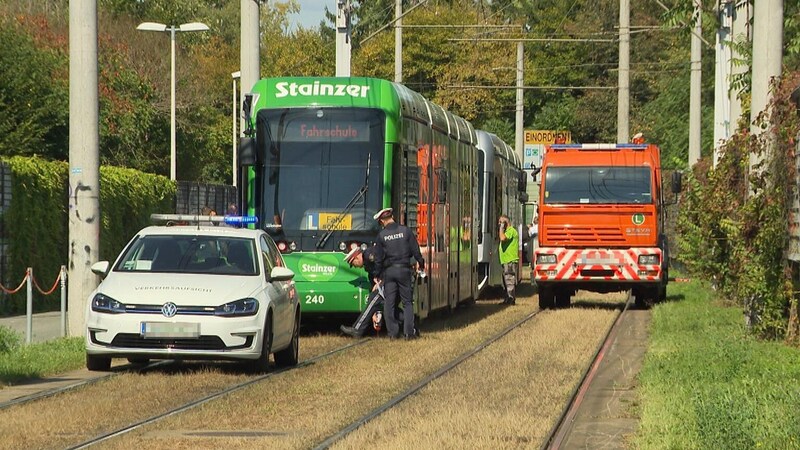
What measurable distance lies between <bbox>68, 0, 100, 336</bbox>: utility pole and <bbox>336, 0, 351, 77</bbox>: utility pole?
12.9m

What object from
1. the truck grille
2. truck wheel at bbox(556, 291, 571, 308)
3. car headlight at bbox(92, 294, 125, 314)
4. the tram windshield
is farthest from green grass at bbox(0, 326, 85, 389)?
truck wheel at bbox(556, 291, 571, 308)

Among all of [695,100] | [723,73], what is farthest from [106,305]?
[695,100]

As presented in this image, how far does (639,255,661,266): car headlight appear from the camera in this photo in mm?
30109

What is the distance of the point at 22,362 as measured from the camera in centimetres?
1758

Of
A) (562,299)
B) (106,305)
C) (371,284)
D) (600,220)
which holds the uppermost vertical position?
(600,220)

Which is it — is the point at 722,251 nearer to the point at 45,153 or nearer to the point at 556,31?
the point at 45,153

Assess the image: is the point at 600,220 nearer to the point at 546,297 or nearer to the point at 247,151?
the point at 546,297

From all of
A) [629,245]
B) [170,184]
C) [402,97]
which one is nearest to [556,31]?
[170,184]

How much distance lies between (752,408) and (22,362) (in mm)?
8222

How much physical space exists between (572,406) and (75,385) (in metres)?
4.48

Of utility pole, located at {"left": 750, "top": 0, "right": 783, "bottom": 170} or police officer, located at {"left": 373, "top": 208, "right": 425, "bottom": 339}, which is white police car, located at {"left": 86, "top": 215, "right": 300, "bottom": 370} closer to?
police officer, located at {"left": 373, "top": 208, "right": 425, "bottom": 339}

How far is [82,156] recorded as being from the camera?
21094 mm

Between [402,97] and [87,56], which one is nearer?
[87,56]

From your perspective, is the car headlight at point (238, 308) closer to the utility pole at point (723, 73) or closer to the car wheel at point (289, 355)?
the car wheel at point (289, 355)
